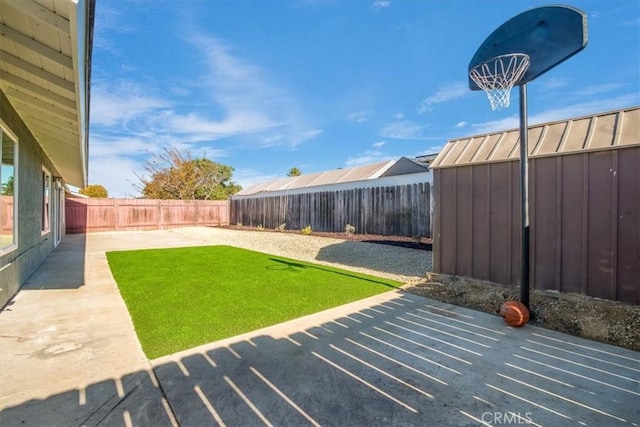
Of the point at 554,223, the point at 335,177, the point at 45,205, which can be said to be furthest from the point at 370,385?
the point at 335,177

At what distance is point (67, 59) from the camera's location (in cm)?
249

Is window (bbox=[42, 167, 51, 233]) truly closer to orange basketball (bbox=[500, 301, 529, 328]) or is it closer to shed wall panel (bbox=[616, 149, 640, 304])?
orange basketball (bbox=[500, 301, 529, 328])

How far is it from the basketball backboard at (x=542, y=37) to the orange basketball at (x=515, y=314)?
280 centimetres

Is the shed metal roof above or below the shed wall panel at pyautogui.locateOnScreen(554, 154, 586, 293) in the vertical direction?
above

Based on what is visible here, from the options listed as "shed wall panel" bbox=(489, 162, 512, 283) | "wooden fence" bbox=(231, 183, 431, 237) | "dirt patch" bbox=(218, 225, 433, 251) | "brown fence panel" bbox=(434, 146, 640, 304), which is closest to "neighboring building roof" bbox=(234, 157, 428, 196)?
"wooden fence" bbox=(231, 183, 431, 237)

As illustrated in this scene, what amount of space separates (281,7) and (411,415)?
985 cm

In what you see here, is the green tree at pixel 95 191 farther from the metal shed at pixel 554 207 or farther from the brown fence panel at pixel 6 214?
the metal shed at pixel 554 207

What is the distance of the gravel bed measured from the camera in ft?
21.3

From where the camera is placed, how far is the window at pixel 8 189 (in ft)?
12.8

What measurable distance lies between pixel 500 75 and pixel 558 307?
3184 mm

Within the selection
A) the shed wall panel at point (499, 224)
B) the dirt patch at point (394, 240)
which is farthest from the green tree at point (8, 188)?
the dirt patch at point (394, 240)

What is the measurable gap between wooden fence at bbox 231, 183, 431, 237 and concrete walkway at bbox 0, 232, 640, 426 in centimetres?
634

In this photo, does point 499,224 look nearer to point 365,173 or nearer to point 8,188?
point 8,188

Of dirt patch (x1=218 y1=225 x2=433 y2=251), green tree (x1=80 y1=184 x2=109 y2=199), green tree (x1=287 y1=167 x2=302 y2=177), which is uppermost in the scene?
green tree (x1=287 y1=167 x2=302 y2=177)
